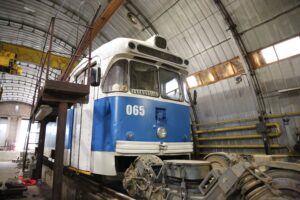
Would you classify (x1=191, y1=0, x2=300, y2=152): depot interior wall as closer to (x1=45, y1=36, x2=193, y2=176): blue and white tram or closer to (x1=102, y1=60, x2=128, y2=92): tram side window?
(x1=45, y1=36, x2=193, y2=176): blue and white tram

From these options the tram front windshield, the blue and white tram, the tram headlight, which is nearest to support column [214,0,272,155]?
the blue and white tram

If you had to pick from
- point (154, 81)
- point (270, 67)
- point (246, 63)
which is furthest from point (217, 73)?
point (154, 81)

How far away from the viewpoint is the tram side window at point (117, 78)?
394 cm

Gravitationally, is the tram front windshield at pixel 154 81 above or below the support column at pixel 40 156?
above

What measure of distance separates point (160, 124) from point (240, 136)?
5.38 meters

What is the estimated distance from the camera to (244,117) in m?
8.42

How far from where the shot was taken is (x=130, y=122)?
3.83 meters

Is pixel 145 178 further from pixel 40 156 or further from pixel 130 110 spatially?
pixel 40 156

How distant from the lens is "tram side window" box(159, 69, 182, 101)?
4.52 metres

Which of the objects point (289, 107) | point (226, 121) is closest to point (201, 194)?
point (289, 107)

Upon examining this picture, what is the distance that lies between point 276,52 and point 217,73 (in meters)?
2.34

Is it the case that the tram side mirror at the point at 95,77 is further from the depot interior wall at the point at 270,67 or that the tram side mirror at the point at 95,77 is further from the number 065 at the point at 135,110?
the depot interior wall at the point at 270,67

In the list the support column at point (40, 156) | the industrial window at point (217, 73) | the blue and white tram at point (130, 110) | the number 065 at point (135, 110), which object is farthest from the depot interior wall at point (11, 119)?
the number 065 at point (135, 110)

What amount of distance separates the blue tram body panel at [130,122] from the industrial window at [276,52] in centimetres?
492
